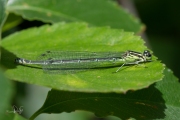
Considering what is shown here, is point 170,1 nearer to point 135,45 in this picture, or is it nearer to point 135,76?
point 135,45

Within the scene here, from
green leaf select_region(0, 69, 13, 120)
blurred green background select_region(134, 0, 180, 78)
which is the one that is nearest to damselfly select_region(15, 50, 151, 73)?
green leaf select_region(0, 69, 13, 120)

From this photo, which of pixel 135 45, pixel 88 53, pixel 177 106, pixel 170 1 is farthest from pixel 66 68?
pixel 170 1

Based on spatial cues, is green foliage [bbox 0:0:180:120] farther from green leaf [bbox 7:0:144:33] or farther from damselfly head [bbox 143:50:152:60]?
green leaf [bbox 7:0:144:33]

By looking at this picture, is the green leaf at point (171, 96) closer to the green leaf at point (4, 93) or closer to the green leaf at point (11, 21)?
the green leaf at point (4, 93)

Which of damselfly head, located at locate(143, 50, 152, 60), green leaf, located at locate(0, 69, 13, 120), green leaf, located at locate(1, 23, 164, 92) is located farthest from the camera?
damselfly head, located at locate(143, 50, 152, 60)

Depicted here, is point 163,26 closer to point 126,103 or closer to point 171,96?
point 171,96

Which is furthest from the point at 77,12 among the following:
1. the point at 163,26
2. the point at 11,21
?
the point at 163,26
